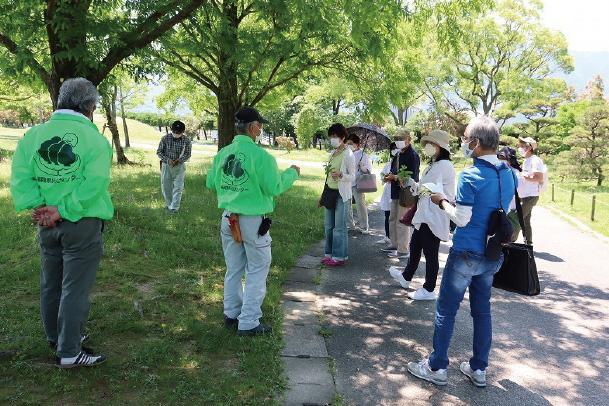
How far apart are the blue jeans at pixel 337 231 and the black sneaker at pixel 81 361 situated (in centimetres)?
364

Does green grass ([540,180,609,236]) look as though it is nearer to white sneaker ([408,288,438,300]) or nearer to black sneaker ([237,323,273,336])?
white sneaker ([408,288,438,300])

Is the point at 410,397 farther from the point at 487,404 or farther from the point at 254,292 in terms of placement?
the point at 254,292

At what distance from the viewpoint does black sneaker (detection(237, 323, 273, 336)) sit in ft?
13.5

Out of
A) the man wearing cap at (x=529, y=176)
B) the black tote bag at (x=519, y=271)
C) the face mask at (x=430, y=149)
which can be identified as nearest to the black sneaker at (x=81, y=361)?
the black tote bag at (x=519, y=271)

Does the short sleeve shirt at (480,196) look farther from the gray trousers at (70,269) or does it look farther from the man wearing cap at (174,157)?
the man wearing cap at (174,157)

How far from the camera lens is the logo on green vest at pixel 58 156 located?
10.4 feet

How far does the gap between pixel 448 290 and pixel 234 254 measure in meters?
1.83

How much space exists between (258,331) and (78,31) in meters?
3.97

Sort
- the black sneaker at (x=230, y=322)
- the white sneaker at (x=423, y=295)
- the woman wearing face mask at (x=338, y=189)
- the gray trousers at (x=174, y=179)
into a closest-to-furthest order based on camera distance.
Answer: the black sneaker at (x=230, y=322), the white sneaker at (x=423, y=295), the woman wearing face mask at (x=338, y=189), the gray trousers at (x=174, y=179)

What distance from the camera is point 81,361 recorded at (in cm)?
340

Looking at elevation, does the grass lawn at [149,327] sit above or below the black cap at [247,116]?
below

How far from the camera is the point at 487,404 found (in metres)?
3.33

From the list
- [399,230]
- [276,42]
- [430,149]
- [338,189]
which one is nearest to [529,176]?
[399,230]

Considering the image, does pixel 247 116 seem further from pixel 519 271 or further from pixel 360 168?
pixel 360 168
